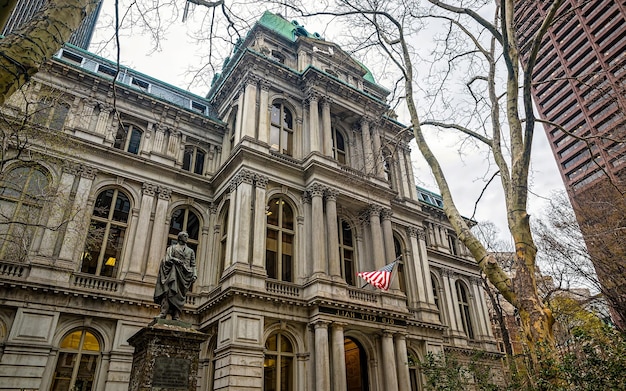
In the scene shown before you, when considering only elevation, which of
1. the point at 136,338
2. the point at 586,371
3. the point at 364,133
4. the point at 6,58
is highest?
the point at 364,133

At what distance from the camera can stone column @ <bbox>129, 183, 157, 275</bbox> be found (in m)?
19.2

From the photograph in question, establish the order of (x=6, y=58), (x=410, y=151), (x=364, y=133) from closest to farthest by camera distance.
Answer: (x=6, y=58) → (x=364, y=133) → (x=410, y=151)

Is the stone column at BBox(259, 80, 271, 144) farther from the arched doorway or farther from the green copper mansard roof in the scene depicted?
the arched doorway

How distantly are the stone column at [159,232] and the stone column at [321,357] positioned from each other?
328 inches

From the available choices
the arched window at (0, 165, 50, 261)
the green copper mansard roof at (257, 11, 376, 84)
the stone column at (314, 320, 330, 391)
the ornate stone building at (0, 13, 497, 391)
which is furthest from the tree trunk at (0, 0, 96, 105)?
the green copper mansard roof at (257, 11, 376, 84)

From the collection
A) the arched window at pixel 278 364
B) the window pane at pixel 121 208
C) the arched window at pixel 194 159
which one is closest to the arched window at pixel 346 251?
the arched window at pixel 278 364

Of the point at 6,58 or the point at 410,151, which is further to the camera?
the point at 410,151

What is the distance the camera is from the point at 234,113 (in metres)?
25.4

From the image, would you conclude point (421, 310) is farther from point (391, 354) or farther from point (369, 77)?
point (369, 77)

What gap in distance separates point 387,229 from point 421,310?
Answer: 17.3ft

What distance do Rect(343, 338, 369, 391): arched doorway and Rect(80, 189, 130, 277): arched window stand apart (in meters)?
12.4

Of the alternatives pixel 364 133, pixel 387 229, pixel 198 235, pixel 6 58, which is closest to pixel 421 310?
pixel 387 229

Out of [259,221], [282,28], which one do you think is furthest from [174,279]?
[282,28]

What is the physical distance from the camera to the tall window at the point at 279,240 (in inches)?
795
